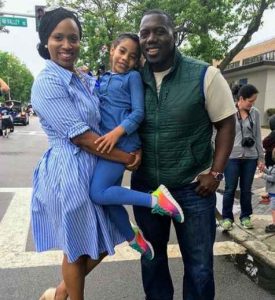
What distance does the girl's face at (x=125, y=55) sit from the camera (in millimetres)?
2576

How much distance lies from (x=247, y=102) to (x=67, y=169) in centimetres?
333

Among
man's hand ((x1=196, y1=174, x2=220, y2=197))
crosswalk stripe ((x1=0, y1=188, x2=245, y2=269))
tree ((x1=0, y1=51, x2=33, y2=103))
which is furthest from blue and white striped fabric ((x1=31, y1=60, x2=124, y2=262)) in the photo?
tree ((x1=0, y1=51, x2=33, y2=103))

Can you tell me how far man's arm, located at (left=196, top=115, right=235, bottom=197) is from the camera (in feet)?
8.36

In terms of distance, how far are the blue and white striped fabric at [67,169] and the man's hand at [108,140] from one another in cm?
9

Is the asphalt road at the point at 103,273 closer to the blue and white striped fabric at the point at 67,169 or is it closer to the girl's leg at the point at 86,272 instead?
the girl's leg at the point at 86,272

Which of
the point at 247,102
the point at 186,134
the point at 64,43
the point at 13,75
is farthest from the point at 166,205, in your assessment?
the point at 13,75

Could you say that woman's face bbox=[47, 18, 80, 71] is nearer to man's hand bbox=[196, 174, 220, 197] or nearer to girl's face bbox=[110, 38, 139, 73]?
girl's face bbox=[110, 38, 139, 73]

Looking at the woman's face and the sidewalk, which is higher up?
the woman's face

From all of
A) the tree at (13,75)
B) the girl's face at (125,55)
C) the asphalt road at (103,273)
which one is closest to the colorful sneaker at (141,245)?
the asphalt road at (103,273)

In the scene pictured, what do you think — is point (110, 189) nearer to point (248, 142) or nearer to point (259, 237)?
point (259, 237)

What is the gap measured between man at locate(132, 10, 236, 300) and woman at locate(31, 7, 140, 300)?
9.0 inches

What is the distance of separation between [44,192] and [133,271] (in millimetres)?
1873

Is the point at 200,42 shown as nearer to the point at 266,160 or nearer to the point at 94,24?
the point at 94,24

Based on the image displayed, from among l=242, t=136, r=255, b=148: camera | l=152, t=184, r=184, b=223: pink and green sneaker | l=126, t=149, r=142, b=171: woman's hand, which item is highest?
l=126, t=149, r=142, b=171: woman's hand
